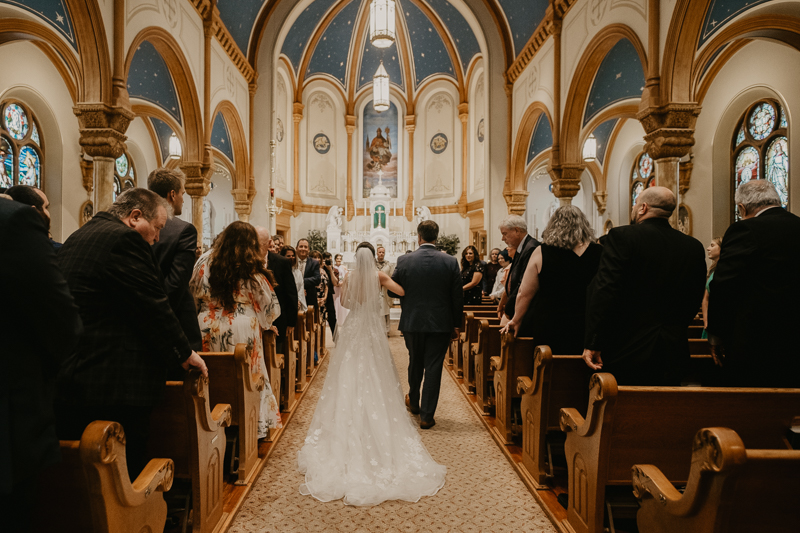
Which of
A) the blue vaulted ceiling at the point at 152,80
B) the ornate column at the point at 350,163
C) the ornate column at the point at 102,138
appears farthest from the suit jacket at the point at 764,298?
the ornate column at the point at 350,163

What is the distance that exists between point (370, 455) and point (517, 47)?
1163 centimetres

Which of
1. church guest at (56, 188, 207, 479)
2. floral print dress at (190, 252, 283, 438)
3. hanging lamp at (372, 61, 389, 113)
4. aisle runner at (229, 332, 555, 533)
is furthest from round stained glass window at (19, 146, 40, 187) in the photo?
church guest at (56, 188, 207, 479)

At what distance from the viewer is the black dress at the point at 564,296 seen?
3.25 metres

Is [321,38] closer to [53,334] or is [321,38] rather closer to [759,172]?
[759,172]

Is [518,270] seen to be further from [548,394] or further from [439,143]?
[439,143]

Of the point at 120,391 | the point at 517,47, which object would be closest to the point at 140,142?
the point at 517,47

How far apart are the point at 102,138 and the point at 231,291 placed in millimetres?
4506

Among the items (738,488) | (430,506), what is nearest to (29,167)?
(430,506)

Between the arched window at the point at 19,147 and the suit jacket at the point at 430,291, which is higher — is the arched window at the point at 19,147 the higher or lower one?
the higher one

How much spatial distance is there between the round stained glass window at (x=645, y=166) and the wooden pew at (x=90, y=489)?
15026 mm

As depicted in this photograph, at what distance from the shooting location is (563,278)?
3.28 m

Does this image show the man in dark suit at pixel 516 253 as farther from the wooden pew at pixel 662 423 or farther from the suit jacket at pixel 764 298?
the wooden pew at pixel 662 423

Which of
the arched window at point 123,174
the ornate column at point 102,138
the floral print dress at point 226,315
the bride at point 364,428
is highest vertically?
the arched window at point 123,174

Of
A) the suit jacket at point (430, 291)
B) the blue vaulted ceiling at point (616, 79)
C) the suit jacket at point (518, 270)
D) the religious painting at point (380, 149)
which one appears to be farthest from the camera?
the religious painting at point (380, 149)
